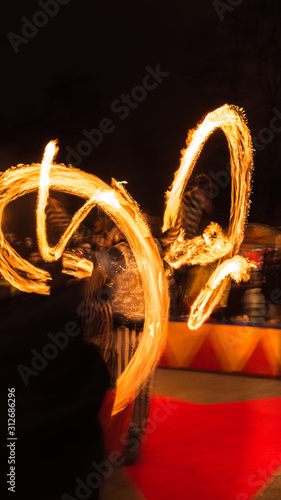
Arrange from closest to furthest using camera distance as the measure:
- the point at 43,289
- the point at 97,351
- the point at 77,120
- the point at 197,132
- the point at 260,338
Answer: the point at 43,289
the point at 97,351
the point at 260,338
the point at 197,132
the point at 77,120

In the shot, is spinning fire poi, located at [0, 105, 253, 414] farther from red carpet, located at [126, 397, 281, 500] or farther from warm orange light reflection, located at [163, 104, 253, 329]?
red carpet, located at [126, 397, 281, 500]

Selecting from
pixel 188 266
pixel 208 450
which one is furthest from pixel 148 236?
pixel 188 266

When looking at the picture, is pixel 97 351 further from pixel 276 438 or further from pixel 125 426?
pixel 276 438

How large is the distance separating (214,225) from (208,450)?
5.06 metres

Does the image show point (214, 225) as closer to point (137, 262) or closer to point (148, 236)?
point (148, 236)

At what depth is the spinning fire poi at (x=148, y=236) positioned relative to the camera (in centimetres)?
560

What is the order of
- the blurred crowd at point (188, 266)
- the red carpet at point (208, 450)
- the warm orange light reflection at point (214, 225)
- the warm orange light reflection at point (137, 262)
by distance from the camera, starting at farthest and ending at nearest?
the warm orange light reflection at point (214, 225)
the blurred crowd at point (188, 266)
the warm orange light reflection at point (137, 262)
the red carpet at point (208, 450)

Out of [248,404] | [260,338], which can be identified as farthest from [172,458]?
[260,338]

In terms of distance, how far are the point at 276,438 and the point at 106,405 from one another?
11.4ft

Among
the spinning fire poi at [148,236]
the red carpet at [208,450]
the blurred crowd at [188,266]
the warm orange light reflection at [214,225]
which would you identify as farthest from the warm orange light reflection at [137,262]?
the warm orange light reflection at [214,225]

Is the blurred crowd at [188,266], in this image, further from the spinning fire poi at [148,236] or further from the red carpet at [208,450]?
the red carpet at [208,450]

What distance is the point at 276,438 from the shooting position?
5797mm

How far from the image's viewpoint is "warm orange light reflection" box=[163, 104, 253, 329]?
9008 millimetres

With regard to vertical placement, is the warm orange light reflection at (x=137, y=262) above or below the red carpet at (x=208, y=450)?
above
